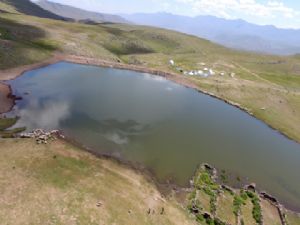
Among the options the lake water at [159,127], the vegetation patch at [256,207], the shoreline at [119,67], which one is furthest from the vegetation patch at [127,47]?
the vegetation patch at [256,207]

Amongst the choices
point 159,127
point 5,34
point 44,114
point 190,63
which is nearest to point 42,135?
point 44,114

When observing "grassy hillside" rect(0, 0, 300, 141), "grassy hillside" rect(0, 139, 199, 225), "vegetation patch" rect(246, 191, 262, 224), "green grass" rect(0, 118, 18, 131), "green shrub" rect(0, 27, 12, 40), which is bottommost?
"vegetation patch" rect(246, 191, 262, 224)

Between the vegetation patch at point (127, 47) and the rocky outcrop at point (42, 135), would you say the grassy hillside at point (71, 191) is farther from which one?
the vegetation patch at point (127, 47)

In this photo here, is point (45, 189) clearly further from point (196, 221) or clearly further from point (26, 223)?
point (196, 221)

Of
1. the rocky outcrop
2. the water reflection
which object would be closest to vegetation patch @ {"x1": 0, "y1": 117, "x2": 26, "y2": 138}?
the water reflection

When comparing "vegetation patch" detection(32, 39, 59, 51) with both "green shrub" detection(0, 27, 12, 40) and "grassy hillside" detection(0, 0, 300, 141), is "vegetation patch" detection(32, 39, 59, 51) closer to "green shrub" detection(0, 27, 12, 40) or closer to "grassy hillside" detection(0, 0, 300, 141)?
"grassy hillside" detection(0, 0, 300, 141)

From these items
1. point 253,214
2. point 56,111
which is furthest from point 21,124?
point 253,214

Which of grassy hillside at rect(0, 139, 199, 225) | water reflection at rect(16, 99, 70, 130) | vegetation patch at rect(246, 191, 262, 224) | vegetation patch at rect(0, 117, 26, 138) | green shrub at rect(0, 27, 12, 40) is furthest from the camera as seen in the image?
green shrub at rect(0, 27, 12, 40)

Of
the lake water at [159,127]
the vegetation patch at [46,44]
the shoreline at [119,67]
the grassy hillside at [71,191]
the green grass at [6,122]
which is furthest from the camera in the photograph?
the vegetation patch at [46,44]

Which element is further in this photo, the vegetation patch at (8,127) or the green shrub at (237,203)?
the vegetation patch at (8,127)
